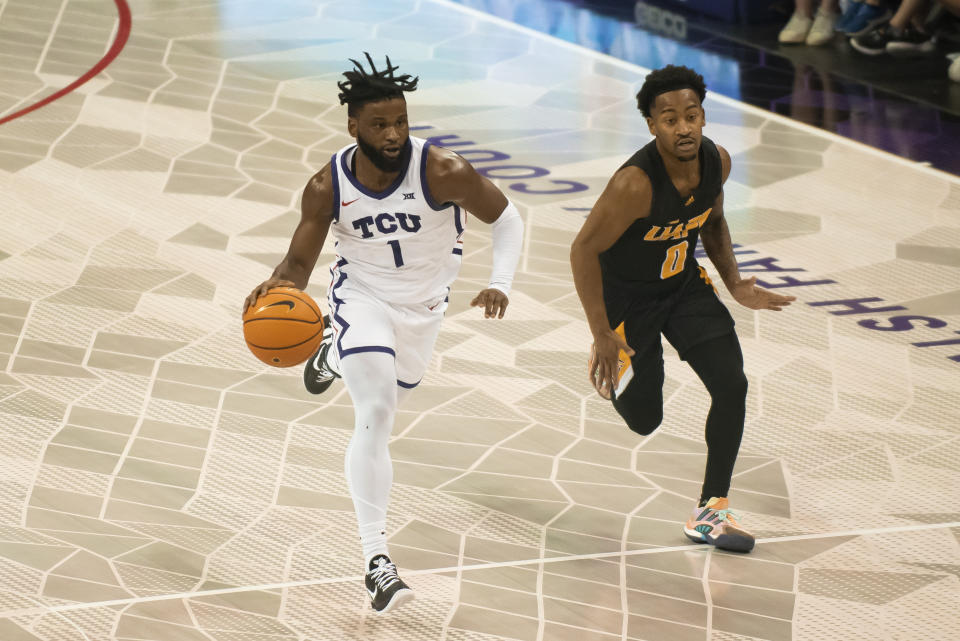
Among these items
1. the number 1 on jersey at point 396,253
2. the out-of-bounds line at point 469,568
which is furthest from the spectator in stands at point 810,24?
the number 1 on jersey at point 396,253

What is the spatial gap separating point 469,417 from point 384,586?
1.62m

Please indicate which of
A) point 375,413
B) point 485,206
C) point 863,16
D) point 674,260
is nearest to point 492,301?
point 485,206

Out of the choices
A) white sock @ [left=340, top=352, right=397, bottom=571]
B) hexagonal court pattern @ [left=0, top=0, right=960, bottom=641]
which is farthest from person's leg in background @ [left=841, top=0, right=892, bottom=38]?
white sock @ [left=340, top=352, right=397, bottom=571]

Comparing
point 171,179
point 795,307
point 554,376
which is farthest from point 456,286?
point 171,179

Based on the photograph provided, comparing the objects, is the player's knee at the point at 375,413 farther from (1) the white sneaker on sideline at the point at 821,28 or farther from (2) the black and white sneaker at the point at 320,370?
(1) the white sneaker on sideline at the point at 821,28

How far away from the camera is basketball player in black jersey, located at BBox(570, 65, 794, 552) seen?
4.27 meters

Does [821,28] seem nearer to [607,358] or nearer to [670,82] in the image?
[670,82]

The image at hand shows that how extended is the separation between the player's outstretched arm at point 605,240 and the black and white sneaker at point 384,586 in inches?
37.5

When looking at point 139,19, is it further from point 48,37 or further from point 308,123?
point 308,123

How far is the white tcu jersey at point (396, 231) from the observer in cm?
429

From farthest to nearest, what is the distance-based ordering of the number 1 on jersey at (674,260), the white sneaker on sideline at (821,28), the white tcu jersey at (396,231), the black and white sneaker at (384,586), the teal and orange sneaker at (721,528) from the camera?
1. the white sneaker on sideline at (821,28)
2. the teal and orange sneaker at (721,528)
3. the number 1 on jersey at (674,260)
4. the white tcu jersey at (396,231)
5. the black and white sneaker at (384,586)

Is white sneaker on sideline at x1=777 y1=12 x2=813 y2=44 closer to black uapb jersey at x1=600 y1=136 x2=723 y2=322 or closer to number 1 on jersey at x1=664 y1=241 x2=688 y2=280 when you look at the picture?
black uapb jersey at x1=600 y1=136 x2=723 y2=322

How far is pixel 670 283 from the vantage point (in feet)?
15.0

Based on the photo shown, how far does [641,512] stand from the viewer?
493 cm
